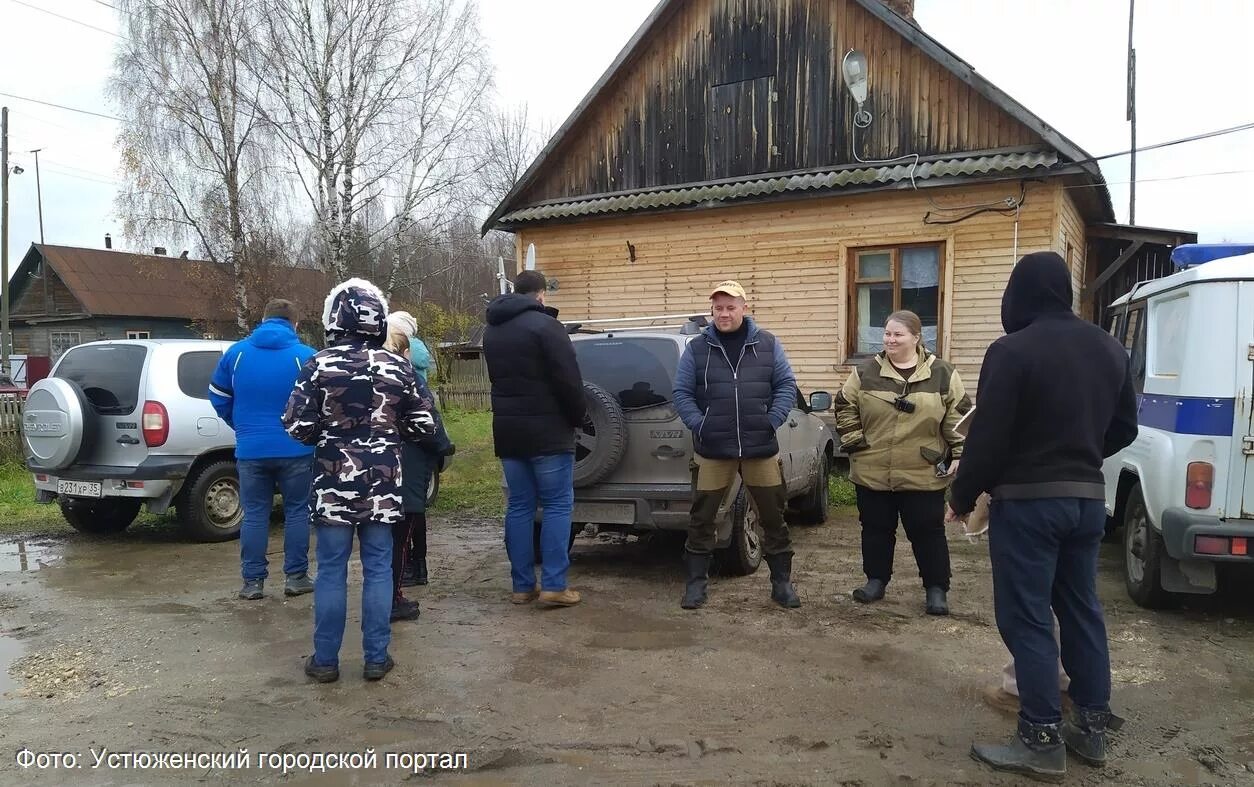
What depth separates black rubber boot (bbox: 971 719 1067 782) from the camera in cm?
293

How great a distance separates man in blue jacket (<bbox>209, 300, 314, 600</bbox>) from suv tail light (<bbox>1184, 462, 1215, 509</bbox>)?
5.05m

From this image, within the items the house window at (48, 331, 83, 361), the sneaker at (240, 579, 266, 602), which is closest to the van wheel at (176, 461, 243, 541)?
the sneaker at (240, 579, 266, 602)

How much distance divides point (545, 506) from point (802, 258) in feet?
23.7

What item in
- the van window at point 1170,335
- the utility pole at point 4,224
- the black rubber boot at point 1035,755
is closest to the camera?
the black rubber boot at point 1035,755

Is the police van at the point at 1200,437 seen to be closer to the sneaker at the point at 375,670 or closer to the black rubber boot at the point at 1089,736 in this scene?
the black rubber boot at the point at 1089,736

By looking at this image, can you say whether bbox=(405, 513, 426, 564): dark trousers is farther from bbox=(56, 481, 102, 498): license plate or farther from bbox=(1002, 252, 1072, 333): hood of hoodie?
bbox=(1002, 252, 1072, 333): hood of hoodie

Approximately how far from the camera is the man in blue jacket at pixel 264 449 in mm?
5215

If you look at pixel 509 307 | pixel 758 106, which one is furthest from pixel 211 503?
pixel 758 106

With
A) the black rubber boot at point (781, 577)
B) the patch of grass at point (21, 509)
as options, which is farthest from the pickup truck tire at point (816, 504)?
the patch of grass at point (21, 509)

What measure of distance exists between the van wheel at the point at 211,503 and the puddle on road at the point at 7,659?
2.38m

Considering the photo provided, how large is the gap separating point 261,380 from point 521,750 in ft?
10.6

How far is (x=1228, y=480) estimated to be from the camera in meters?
4.23

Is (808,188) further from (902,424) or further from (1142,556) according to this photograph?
(1142,556)

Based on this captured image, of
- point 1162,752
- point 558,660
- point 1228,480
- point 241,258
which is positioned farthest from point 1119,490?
point 241,258
